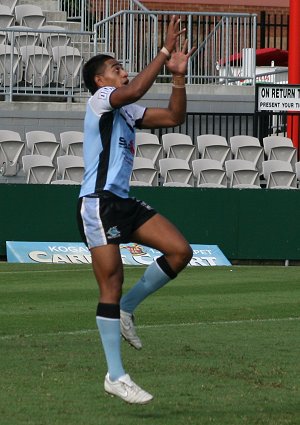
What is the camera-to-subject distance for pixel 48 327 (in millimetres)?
11359

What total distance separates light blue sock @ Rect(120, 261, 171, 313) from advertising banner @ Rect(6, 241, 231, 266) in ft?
35.1

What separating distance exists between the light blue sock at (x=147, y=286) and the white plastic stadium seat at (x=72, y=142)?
44.2 feet

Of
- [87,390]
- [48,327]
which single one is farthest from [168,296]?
[87,390]

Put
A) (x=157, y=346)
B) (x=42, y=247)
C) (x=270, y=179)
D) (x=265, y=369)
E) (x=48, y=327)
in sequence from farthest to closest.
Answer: (x=270, y=179) → (x=42, y=247) → (x=48, y=327) → (x=157, y=346) → (x=265, y=369)

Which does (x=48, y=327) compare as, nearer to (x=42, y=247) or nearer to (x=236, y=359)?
(x=236, y=359)

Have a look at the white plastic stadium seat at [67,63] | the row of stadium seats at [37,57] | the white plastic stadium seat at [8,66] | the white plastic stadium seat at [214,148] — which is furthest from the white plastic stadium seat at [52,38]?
the white plastic stadium seat at [214,148]

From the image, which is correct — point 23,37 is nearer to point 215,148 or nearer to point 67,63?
point 67,63

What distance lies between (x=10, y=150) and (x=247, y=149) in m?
4.35

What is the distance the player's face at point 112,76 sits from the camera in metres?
7.58

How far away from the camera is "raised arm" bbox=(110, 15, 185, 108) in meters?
7.12

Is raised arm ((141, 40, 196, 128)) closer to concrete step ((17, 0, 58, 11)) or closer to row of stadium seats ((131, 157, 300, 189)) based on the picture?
row of stadium seats ((131, 157, 300, 189))

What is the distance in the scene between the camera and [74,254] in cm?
1916

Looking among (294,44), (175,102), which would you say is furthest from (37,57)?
(175,102)

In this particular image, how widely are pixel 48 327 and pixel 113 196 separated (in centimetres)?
409
